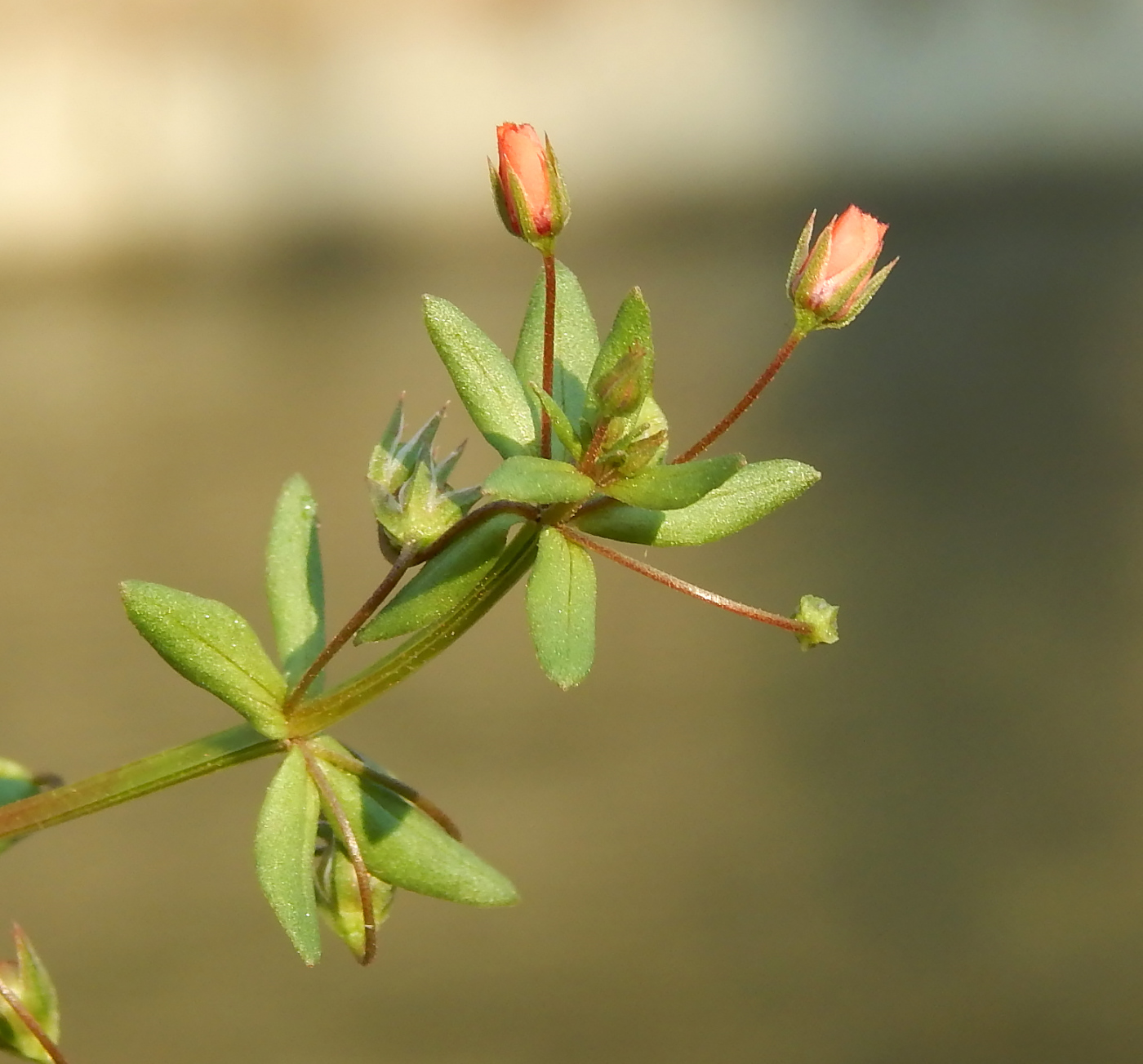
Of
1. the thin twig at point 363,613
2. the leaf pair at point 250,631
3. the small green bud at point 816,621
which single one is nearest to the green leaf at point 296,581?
the leaf pair at point 250,631

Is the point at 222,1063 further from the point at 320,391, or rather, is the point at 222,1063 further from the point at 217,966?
the point at 320,391

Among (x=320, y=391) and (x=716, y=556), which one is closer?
(x=716, y=556)

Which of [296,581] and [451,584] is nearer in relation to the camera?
[451,584]

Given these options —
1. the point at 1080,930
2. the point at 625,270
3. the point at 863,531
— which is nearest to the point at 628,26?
the point at 625,270

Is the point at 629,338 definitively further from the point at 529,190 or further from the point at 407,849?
the point at 407,849

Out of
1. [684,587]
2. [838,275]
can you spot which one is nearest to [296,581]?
[684,587]

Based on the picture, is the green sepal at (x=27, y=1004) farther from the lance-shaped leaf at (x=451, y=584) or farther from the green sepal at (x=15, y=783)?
the lance-shaped leaf at (x=451, y=584)
